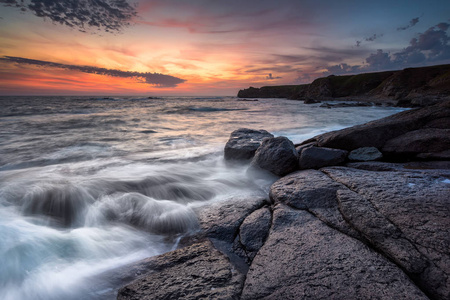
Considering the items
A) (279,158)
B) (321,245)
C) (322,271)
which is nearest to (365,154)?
(279,158)

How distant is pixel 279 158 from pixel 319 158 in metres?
0.88

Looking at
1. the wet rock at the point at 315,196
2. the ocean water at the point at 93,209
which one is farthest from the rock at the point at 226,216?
the wet rock at the point at 315,196

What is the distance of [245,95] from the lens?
12569 cm

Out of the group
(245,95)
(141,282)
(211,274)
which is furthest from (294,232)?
(245,95)

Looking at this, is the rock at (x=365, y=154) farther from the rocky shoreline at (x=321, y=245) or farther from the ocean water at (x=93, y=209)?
the ocean water at (x=93, y=209)

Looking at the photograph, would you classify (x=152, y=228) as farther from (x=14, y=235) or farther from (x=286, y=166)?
(x=286, y=166)

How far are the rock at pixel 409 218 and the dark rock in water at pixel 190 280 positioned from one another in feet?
5.11

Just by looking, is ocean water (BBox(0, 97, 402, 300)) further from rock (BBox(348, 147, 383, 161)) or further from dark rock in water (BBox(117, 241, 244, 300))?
rock (BBox(348, 147, 383, 161))

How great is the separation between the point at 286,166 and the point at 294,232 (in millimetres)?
2386

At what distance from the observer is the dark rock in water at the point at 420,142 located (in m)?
4.75

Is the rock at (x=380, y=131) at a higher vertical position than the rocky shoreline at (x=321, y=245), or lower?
higher

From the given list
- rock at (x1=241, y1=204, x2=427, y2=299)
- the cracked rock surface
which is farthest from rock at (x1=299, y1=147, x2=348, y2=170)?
rock at (x1=241, y1=204, x2=427, y2=299)

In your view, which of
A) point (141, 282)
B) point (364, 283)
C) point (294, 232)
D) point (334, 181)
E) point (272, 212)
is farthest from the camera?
point (334, 181)

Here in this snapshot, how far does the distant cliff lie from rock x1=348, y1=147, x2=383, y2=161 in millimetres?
→ 28593
